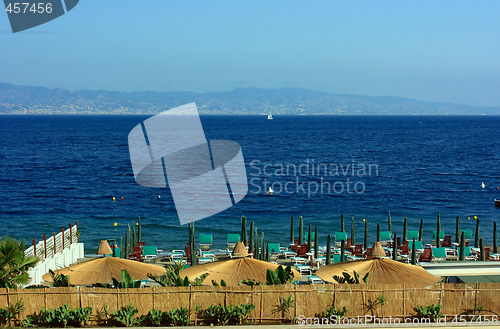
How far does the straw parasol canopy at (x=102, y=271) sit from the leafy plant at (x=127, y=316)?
2.92 m

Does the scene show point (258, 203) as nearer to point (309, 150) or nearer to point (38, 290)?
point (38, 290)

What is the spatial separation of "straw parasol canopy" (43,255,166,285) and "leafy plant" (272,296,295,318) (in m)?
4.88

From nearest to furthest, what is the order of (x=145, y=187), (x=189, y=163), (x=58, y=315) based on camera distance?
(x=58, y=315) → (x=145, y=187) → (x=189, y=163)

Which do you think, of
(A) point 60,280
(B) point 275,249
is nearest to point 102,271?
(A) point 60,280

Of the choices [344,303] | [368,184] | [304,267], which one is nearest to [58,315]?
[344,303]

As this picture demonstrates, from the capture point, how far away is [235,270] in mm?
17516

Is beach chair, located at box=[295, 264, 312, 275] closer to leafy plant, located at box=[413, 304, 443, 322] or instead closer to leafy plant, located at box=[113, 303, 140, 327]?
leafy plant, located at box=[413, 304, 443, 322]

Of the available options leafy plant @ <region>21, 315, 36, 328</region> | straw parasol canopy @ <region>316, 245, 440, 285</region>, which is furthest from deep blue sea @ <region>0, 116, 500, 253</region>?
leafy plant @ <region>21, 315, 36, 328</region>

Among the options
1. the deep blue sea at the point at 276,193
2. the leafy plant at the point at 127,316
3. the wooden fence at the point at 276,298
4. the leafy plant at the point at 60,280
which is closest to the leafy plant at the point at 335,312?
the wooden fence at the point at 276,298

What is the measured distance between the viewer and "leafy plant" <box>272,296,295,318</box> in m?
15.0

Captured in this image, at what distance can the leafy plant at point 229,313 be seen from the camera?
15.0m

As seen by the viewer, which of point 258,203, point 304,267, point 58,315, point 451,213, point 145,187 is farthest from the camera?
point 145,187

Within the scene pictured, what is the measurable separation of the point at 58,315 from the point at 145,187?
52.0m

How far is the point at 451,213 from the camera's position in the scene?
5166cm
